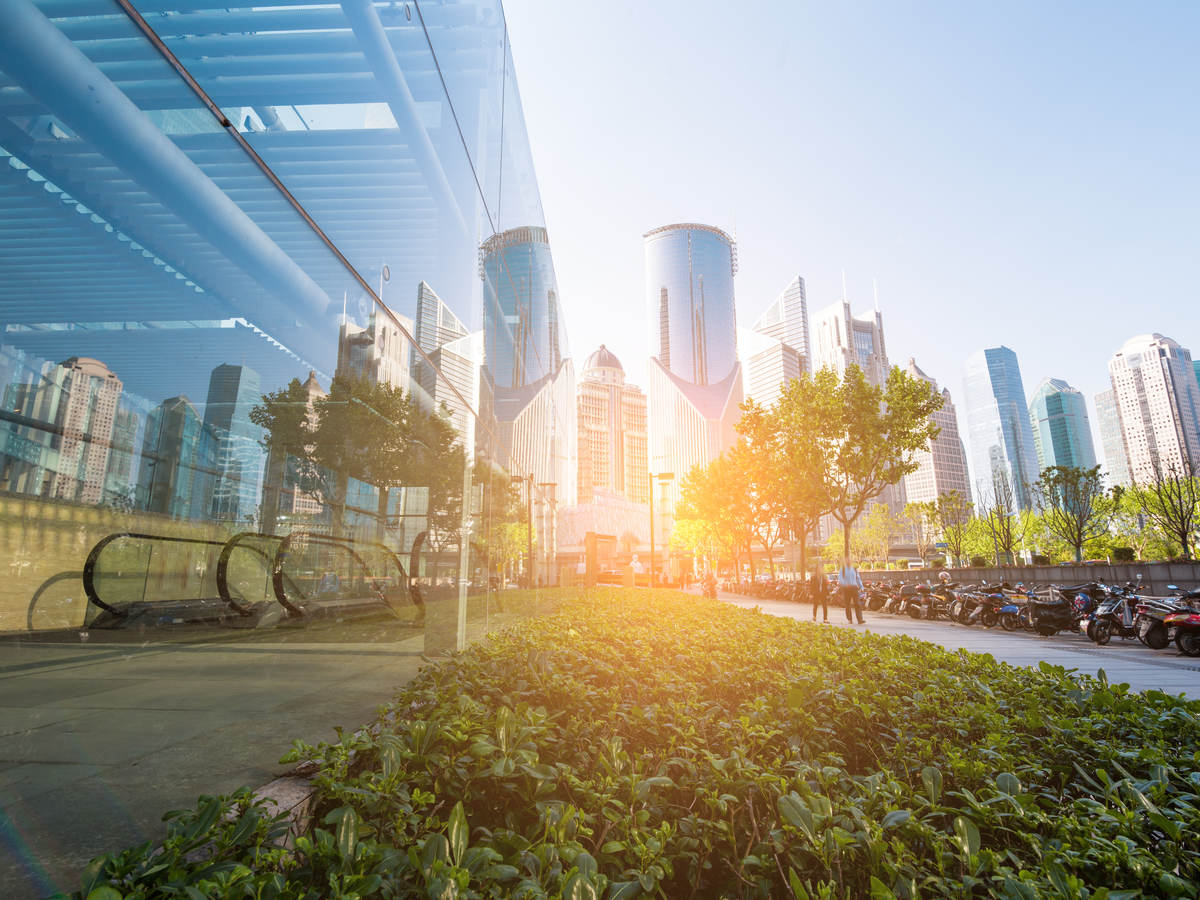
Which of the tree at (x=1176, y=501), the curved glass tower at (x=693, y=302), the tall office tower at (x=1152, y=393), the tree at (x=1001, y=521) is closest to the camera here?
the tree at (x=1176, y=501)

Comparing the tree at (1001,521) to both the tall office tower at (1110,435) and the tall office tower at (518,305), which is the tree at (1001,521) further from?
the tall office tower at (1110,435)

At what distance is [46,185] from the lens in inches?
103

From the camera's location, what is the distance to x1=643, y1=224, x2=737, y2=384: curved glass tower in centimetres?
15362

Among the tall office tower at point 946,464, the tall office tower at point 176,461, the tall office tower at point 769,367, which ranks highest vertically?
the tall office tower at point 769,367

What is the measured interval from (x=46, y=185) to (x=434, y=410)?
3739mm

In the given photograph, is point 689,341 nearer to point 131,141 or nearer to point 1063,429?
point 1063,429

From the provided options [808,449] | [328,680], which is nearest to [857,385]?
[808,449]

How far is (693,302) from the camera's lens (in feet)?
510

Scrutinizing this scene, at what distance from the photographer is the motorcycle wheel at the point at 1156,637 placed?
33.9ft

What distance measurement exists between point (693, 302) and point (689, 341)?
10.5m

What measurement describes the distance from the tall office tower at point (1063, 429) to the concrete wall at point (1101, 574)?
16431cm

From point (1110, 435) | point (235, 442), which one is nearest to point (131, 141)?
point (235, 442)

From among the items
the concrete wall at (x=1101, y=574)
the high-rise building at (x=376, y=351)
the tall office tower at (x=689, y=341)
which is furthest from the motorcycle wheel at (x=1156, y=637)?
the tall office tower at (x=689, y=341)

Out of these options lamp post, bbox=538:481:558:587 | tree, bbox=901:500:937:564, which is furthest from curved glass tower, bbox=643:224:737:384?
lamp post, bbox=538:481:558:587
